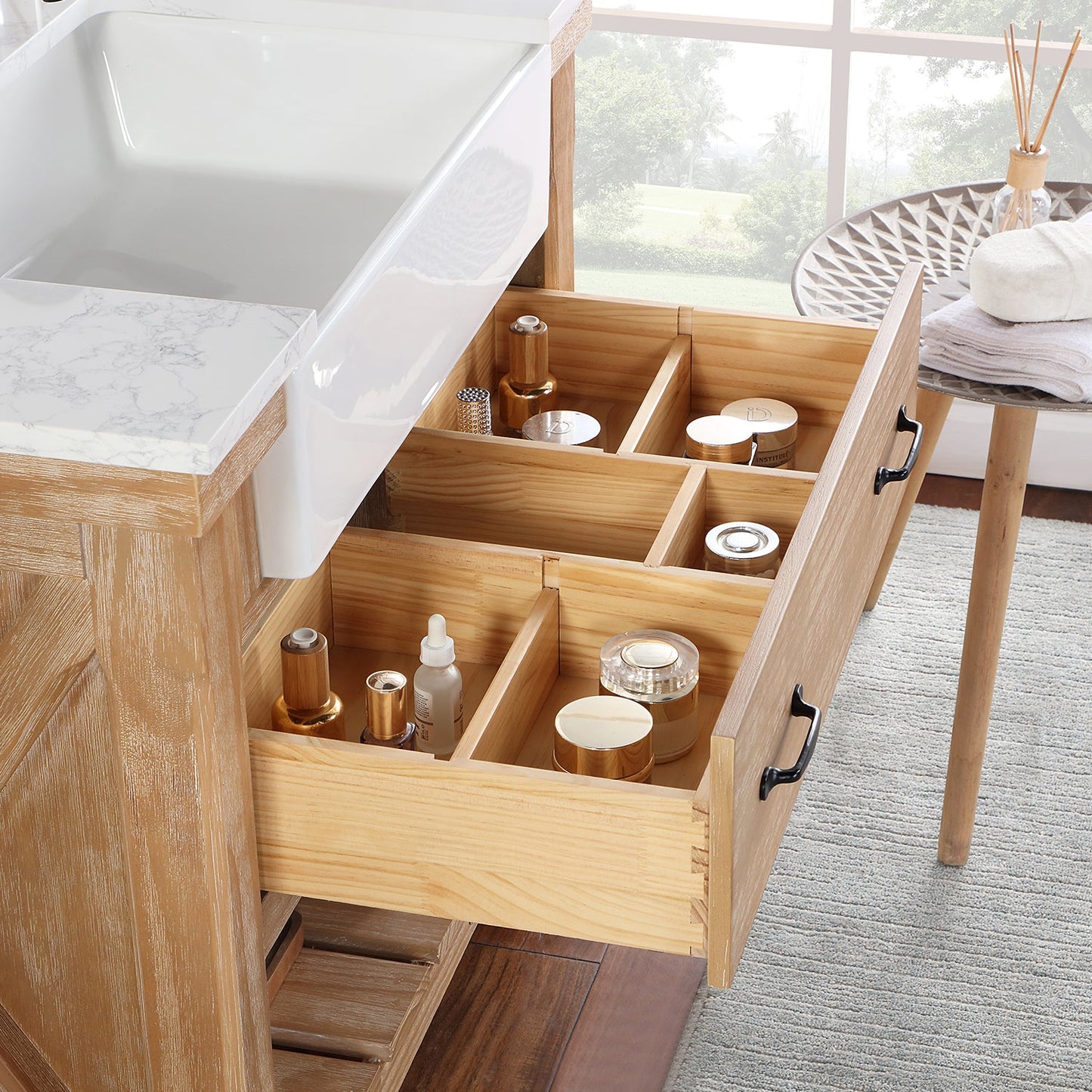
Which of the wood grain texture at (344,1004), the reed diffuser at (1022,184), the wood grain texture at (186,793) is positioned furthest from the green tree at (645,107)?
the wood grain texture at (186,793)

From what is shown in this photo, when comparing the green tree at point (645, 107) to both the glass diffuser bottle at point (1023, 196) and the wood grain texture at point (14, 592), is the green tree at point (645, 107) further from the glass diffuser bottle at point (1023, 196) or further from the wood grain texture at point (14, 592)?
the wood grain texture at point (14, 592)

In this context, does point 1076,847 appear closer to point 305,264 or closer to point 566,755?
point 566,755

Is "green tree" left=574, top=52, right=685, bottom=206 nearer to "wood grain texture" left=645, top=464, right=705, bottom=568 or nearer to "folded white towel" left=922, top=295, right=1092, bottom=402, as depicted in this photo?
"folded white towel" left=922, top=295, right=1092, bottom=402

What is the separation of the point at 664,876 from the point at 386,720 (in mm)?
270

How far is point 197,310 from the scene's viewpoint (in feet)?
2.89

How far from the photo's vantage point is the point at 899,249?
183cm

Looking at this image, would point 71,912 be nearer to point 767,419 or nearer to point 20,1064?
point 20,1064

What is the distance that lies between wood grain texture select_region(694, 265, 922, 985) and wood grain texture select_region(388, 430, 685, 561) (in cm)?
16

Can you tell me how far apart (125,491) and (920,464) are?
1.38m

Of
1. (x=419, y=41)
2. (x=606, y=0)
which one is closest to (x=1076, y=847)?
(x=419, y=41)

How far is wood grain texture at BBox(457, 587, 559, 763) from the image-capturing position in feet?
3.49

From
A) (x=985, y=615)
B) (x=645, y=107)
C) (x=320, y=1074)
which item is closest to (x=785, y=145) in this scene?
(x=645, y=107)

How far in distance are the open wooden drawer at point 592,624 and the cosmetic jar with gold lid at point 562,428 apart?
0.23 ft

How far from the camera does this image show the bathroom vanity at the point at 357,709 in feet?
2.87
